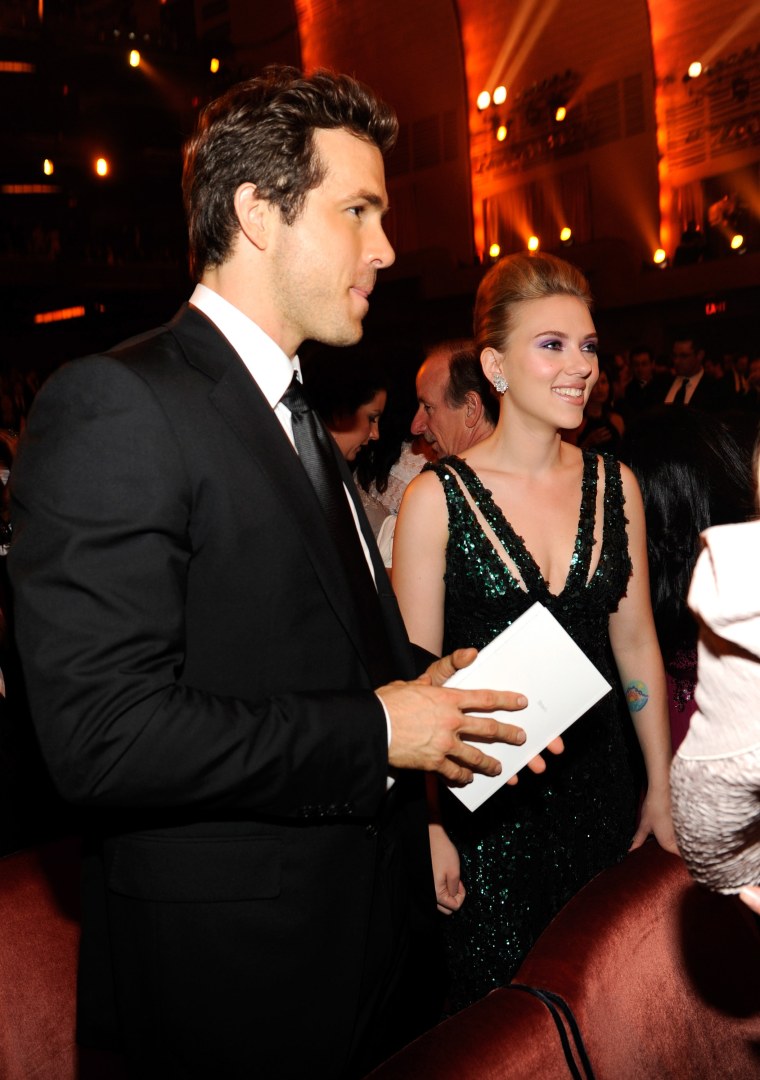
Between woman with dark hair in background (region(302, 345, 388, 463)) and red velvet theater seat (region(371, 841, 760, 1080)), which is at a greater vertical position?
woman with dark hair in background (region(302, 345, 388, 463))

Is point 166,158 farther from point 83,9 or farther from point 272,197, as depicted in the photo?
point 272,197

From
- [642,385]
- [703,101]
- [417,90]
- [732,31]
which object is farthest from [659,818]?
[417,90]

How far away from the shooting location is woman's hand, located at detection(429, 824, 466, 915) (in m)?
1.87

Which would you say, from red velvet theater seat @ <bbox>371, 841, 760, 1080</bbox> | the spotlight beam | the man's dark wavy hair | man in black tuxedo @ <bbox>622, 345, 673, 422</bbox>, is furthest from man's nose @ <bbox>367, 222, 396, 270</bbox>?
the spotlight beam

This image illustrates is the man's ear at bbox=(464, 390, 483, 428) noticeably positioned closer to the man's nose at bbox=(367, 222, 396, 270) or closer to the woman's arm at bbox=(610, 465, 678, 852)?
the woman's arm at bbox=(610, 465, 678, 852)

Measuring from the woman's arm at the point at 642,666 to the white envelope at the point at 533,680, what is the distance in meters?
0.63

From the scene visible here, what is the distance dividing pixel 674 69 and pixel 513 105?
2.26 meters

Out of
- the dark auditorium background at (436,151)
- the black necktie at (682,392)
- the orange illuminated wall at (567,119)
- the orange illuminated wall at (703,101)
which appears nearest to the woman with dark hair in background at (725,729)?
the black necktie at (682,392)

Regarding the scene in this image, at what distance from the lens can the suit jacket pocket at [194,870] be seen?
115cm

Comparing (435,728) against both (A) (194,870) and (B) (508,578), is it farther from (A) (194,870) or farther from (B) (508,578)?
(B) (508,578)

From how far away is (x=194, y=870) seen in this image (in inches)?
45.6

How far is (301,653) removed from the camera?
121 cm

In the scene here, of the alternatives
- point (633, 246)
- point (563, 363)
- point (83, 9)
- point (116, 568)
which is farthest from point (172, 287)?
point (116, 568)

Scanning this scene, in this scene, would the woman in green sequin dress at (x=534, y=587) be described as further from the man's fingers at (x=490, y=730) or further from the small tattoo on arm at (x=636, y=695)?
the man's fingers at (x=490, y=730)
